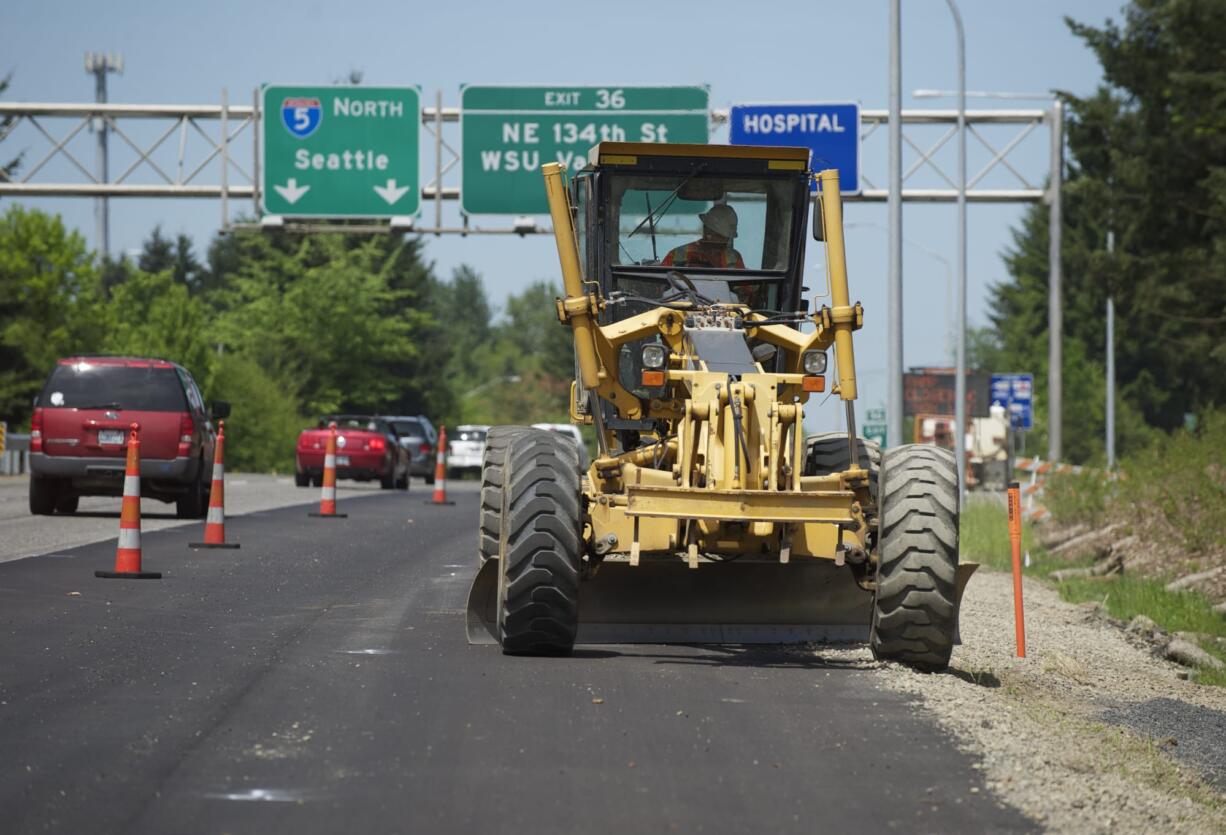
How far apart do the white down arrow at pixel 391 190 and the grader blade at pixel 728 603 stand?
25.3m

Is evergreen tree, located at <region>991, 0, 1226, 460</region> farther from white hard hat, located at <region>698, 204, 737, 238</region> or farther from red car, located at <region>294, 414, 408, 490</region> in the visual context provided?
white hard hat, located at <region>698, 204, 737, 238</region>

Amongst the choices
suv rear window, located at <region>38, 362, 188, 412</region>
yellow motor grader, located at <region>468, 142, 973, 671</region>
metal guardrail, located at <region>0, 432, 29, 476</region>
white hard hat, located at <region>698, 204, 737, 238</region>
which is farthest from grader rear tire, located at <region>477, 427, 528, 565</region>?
Answer: metal guardrail, located at <region>0, 432, 29, 476</region>

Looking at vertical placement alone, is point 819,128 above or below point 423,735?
above

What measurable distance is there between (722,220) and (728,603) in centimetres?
242

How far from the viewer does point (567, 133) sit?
117ft

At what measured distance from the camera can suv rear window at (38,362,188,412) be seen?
2394 centimetres

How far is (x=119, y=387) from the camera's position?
24109 millimetres

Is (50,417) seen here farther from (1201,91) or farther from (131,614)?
(1201,91)

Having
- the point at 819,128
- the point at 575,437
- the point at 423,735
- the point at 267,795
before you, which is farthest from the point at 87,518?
the point at 267,795

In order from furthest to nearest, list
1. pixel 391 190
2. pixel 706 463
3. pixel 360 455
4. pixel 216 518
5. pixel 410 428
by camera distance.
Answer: pixel 410 428
pixel 360 455
pixel 391 190
pixel 216 518
pixel 706 463

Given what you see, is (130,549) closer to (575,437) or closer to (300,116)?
(575,437)

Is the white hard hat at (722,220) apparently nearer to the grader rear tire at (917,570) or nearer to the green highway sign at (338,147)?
the grader rear tire at (917,570)

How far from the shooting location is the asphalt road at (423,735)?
6.80 metres

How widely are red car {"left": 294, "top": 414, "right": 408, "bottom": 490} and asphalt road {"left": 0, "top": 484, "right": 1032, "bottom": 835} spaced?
973 inches
